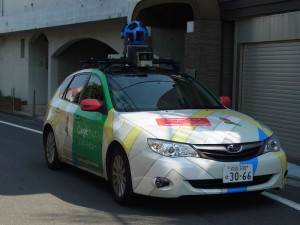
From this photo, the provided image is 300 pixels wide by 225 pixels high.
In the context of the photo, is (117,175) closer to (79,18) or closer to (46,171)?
(46,171)

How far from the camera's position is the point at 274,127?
11.7 m

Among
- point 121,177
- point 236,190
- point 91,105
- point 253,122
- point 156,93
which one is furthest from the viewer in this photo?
point 156,93

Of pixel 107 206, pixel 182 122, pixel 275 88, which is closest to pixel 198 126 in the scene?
pixel 182 122

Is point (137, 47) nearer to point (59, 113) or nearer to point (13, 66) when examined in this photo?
point (59, 113)

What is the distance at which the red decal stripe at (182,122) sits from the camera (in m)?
6.18

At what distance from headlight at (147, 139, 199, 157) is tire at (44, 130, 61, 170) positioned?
3226 mm

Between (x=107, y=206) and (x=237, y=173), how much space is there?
1.62 m

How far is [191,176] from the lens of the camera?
226 inches

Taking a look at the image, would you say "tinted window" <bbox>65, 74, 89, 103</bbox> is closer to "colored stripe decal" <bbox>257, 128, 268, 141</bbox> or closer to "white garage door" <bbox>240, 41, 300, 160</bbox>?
"colored stripe decal" <bbox>257, 128, 268, 141</bbox>

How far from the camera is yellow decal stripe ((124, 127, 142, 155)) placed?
614 centimetres

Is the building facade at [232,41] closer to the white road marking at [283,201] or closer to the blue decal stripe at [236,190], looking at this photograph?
the white road marking at [283,201]

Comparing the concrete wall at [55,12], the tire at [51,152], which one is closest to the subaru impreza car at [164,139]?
the tire at [51,152]

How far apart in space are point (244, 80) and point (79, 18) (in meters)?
7.89

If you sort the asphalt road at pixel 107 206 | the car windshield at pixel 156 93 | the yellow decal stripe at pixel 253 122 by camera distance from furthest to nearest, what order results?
the car windshield at pixel 156 93 < the yellow decal stripe at pixel 253 122 < the asphalt road at pixel 107 206
